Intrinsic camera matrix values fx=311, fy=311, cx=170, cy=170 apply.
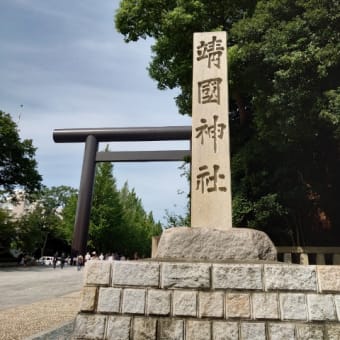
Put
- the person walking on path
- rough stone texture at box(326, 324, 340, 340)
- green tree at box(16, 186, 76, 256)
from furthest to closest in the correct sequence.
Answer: green tree at box(16, 186, 76, 256) < the person walking on path < rough stone texture at box(326, 324, 340, 340)

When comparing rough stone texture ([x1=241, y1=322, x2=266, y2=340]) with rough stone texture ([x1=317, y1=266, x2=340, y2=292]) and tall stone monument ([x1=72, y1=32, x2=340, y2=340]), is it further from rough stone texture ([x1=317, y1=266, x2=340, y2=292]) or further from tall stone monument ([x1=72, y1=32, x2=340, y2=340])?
rough stone texture ([x1=317, y1=266, x2=340, y2=292])

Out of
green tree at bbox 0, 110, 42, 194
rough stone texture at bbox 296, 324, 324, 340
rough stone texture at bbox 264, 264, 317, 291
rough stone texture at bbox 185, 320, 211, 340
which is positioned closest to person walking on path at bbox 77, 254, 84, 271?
green tree at bbox 0, 110, 42, 194

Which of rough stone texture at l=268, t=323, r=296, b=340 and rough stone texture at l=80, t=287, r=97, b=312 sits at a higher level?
rough stone texture at l=80, t=287, r=97, b=312

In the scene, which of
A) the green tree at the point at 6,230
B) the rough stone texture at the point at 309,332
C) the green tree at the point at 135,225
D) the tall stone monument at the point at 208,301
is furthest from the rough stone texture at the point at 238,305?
the green tree at the point at 135,225

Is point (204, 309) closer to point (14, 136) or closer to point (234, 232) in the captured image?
point (234, 232)

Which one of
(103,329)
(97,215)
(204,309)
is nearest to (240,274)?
(204,309)

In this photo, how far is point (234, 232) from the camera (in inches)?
121

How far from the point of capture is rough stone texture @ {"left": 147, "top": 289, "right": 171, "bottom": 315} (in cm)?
243

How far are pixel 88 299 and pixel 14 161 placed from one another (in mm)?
16754

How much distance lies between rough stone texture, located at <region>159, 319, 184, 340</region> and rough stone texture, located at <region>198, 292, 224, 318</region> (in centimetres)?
19

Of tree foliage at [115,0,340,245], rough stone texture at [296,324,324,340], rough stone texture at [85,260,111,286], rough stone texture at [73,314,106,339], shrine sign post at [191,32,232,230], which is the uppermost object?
tree foliage at [115,0,340,245]

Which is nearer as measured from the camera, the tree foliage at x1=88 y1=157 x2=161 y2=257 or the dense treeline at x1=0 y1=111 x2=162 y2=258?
the dense treeline at x1=0 y1=111 x2=162 y2=258

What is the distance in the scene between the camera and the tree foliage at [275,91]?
21.5 feet

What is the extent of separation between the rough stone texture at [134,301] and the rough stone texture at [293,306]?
1.07 meters
